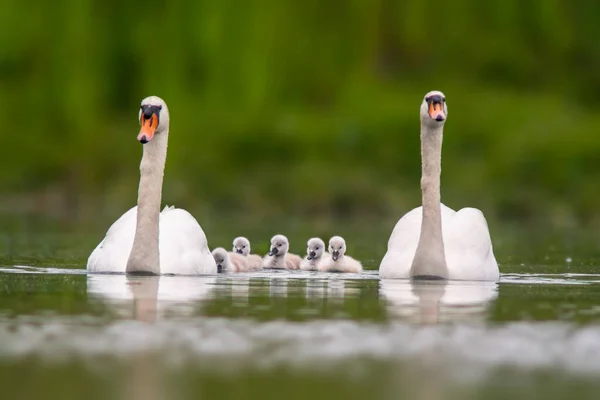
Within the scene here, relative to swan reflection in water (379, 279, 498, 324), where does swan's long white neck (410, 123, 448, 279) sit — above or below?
above

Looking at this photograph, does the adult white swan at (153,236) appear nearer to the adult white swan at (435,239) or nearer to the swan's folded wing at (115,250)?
the swan's folded wing at (115,250)

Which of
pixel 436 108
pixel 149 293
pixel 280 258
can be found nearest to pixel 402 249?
pixel 436 108

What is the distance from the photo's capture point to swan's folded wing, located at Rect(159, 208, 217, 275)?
15.2 meters

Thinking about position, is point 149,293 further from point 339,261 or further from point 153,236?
point 339,261

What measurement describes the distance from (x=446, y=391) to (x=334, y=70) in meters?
25.9

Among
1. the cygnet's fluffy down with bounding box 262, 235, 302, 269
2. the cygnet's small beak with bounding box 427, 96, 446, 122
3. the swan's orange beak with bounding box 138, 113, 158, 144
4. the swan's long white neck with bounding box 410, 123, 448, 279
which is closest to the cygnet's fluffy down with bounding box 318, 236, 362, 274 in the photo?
the cygnet's fluffy down with bounding box 262, 235, 302, 269

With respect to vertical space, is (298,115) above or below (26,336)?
above

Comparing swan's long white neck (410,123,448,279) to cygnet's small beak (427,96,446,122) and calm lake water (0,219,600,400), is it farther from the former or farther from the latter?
cygnet's small beak (427,96,446,122)

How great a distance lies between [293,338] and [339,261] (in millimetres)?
7180

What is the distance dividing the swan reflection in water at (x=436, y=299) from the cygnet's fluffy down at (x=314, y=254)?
260 cm

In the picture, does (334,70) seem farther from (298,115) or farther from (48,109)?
(48,109)

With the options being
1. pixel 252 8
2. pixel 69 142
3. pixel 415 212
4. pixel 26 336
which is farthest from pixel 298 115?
pixel 26 336

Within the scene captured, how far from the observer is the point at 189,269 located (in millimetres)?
15211

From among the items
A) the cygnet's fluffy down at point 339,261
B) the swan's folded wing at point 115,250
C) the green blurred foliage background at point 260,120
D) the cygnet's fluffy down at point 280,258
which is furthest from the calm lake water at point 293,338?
the green blurred foliage background at point 260,120
